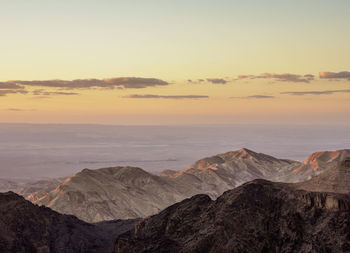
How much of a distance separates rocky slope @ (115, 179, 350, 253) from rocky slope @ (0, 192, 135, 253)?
33081mm

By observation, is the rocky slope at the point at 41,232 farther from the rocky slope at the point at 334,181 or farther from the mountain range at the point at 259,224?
the rocky slope at the point at 334,181

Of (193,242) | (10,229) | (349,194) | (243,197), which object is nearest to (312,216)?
(349,194)

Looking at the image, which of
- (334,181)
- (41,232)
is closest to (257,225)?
(334,181)

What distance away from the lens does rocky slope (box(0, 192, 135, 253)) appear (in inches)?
4575

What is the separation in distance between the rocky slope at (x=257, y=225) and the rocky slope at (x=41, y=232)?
109 feet

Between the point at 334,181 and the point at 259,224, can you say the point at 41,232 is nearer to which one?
the point at 259,224

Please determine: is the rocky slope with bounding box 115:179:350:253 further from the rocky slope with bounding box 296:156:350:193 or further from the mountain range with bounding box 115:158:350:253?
the rocky slope with bounding box 296:156:350:193

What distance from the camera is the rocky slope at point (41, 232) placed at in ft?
381

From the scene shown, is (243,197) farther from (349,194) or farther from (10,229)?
(10,229)

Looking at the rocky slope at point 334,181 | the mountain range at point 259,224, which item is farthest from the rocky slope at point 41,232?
the rocky slope at point 334,181

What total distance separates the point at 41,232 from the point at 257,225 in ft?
209

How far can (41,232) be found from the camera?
12506 cm

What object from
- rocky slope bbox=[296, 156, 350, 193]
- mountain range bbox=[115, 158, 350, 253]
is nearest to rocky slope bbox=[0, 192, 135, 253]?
mountain range bbox=[115, 158, 350, 253]

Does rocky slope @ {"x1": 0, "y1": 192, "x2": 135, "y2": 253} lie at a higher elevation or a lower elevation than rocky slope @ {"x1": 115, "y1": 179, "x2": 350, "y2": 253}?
lower
